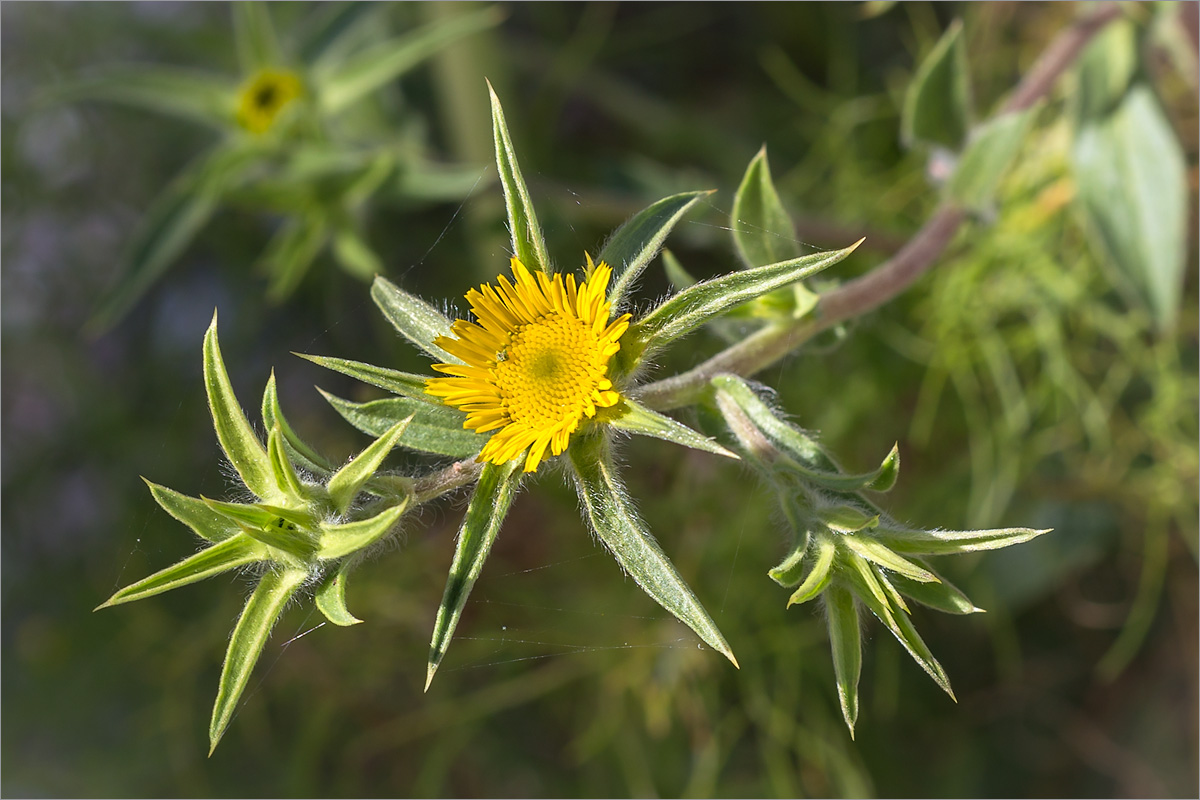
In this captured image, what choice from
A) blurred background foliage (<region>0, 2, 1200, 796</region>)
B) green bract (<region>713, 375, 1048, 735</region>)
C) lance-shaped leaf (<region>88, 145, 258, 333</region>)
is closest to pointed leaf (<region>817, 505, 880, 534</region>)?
green bract (<region>713, 375, 1048, 735</region>)

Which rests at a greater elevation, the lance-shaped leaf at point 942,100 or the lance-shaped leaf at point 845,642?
the lance-shaped leaf at point 942,100

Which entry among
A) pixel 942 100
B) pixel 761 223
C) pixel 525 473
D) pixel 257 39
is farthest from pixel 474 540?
pixel 257 39

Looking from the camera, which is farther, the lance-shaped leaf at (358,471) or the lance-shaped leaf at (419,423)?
the lance-shaped leaf at (419,423)

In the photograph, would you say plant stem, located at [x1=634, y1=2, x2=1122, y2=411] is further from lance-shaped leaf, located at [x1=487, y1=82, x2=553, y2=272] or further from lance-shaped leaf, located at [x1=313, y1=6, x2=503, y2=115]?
lance-shaped leaf, located at [x1=313, y1=6, x2=503, y2=115]

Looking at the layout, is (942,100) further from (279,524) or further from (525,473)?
(279,524)

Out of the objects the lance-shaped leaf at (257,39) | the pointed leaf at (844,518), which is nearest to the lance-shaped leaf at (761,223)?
the pointed leaf at (844,518)

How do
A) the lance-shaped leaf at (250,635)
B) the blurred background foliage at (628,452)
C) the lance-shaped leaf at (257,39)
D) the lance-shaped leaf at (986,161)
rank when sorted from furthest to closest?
the blurred background foliage at (628,452)
the lance-shaped leaf at (257,39)
the lance-shaped leaf at (986,161)
the lance-shaped leaf at (250,635)

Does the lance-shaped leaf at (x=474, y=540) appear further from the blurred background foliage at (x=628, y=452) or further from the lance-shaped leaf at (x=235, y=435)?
the blurred background foliage at (x=628, y=452)
